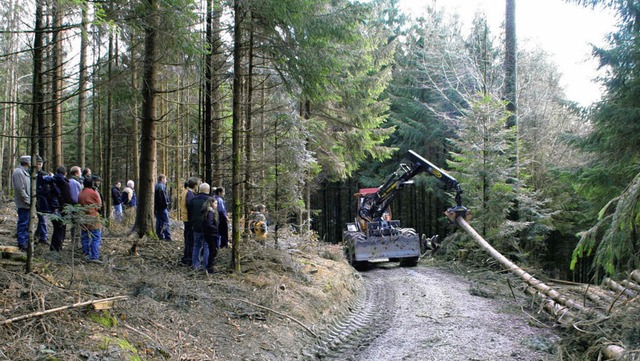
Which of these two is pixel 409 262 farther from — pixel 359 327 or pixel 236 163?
pixel 236 163

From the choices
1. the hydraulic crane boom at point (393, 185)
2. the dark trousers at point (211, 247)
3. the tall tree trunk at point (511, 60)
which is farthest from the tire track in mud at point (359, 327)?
the tall tree trunk at point (511, 60)

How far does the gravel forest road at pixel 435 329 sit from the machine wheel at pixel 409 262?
400 cm

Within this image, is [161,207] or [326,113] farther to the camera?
[326,113]

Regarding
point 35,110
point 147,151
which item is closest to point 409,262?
point 147,151

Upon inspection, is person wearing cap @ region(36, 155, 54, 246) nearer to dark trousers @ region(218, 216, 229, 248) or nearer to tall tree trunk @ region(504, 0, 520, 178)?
dark trousers @ region(218, 216, 229, 248)

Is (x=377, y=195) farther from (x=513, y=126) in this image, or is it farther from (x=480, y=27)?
(x=480, y=27)

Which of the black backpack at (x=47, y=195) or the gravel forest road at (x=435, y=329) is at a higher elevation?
the black backpack at (x=47, y=195)

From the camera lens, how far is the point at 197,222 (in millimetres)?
8359

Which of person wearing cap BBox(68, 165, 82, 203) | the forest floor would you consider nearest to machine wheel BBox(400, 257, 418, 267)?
the forest floor

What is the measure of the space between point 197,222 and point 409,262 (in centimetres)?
891

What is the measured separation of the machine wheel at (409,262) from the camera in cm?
1528

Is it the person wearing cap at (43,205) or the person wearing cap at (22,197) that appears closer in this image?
the person wearing cap at (22,197)

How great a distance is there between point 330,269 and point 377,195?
5465 mm

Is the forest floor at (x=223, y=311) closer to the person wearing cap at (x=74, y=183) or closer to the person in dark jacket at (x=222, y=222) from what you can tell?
the person in dark jacket at (x=222, y=222)
